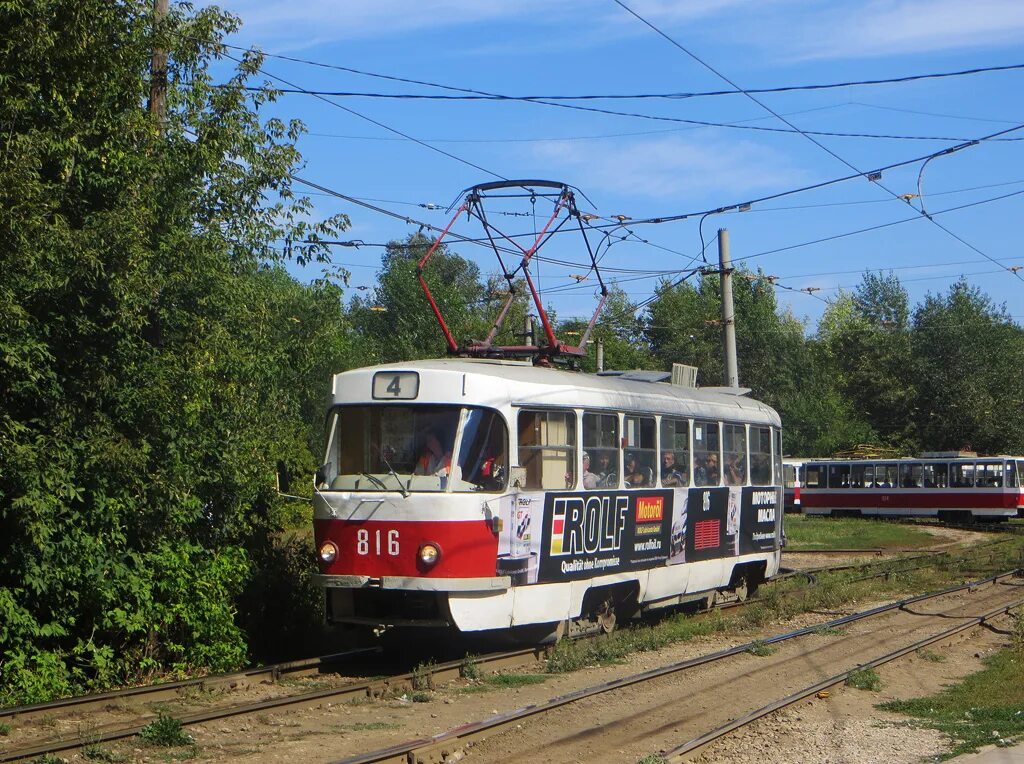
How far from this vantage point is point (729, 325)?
80.8ft

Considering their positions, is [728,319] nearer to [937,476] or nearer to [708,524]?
[708,524]

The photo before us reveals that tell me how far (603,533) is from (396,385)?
315 centimetres

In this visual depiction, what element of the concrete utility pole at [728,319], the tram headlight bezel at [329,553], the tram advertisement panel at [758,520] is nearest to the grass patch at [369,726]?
the tram headlight bezel at [329,553]

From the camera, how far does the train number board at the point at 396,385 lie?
12.1 meters

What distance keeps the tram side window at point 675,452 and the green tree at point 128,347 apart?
468cm

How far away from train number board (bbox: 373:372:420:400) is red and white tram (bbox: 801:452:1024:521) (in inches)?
1465

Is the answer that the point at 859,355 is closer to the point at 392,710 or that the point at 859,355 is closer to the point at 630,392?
the point at 630,392

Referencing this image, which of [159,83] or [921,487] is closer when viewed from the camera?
[159,83]

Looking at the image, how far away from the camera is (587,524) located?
1330 centimetres

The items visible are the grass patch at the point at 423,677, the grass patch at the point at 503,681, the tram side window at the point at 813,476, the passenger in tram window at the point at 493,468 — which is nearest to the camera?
the grass patch at the point at 423,677

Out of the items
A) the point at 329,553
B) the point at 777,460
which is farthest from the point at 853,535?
the point at 329,553

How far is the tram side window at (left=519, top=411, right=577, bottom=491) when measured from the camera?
1241 centimetres

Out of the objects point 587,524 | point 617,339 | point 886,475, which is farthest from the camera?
point 617,339

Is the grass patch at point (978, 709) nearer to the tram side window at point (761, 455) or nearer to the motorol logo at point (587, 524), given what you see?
the motorol logo at point (587, 524)
